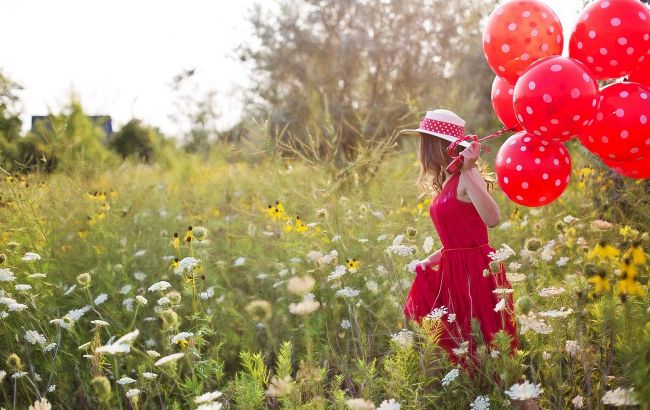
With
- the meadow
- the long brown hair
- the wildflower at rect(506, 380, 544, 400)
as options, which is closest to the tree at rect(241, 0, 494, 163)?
the meadow

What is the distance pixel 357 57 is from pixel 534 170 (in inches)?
370

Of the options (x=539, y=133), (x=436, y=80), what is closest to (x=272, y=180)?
(x=539, y=133)

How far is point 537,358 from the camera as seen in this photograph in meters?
2.56

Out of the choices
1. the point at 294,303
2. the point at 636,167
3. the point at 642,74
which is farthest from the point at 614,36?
the point at 294,303

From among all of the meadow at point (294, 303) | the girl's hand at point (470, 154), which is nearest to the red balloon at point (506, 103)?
the girl's hand at point (470, 154)

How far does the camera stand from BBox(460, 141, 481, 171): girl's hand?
2.34 metres

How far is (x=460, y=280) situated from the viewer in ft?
8.12

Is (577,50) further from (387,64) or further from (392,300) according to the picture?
(387,64)

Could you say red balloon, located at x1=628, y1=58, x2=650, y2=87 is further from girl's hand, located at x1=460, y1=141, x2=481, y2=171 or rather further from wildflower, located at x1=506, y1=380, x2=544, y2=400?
wildflower, located at x1=506, y1=380, x2=544, y2=400

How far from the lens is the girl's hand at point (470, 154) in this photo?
92.3 inches

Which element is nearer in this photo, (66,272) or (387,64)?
(66,272)

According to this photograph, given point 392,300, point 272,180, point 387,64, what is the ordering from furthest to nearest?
point 387,64 < point 272,180 < point 392,300

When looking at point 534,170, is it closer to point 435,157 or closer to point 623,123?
point 623,123

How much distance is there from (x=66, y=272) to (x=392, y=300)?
6.99 feet
